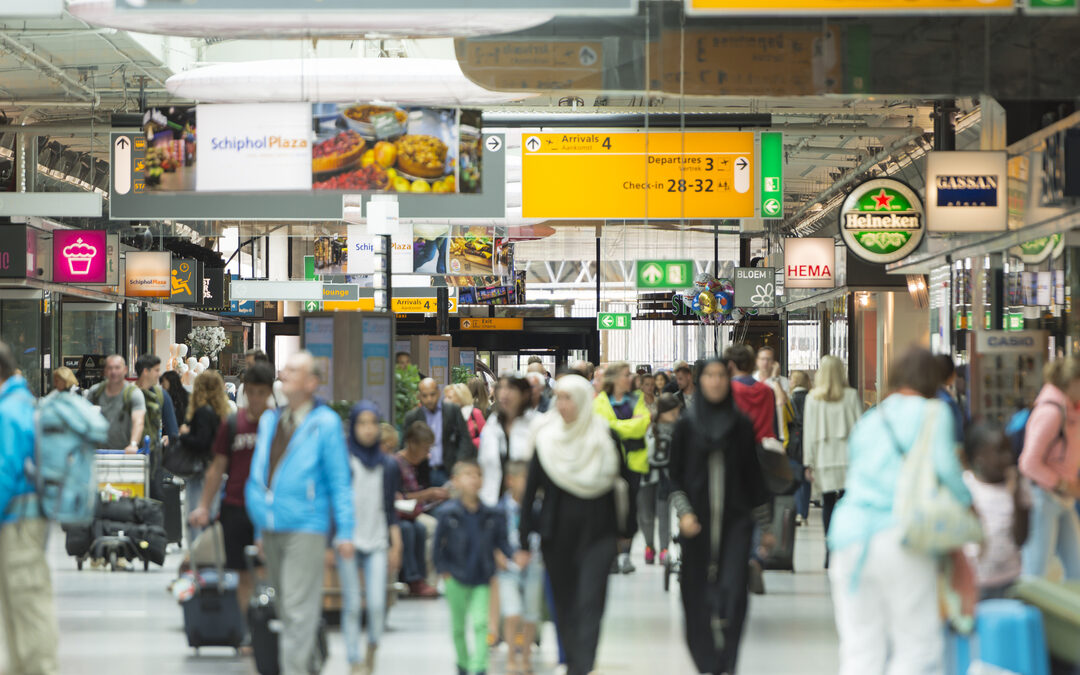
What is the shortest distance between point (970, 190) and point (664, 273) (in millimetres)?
5640

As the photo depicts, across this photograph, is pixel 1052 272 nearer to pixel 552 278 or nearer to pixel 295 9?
pixel 295 9

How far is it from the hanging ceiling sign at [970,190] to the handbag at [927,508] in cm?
800

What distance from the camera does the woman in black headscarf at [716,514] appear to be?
663cm

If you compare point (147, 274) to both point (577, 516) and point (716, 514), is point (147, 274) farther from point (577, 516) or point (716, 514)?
point (716, 514)

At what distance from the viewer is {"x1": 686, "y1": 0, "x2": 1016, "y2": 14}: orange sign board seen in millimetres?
→ 6887

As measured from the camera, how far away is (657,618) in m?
9.15

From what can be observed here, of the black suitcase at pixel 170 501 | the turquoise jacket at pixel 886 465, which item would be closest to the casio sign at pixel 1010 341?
the turquoise jacket at pixel 886 465

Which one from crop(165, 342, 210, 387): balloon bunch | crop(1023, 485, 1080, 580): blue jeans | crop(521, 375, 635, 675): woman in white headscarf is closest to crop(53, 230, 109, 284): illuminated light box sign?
crop(165, 342, 210, 387): balloon bunch

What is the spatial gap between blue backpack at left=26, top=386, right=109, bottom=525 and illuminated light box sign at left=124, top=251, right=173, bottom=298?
17.2 m

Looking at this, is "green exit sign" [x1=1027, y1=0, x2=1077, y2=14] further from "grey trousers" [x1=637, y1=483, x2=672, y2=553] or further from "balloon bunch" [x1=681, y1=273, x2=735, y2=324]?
"balloon bunch" [x1=681, y1=273, x2=735, y2=324]

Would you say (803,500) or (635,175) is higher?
(635,175)

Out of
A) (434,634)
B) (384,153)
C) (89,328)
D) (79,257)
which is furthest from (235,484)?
(89,328)

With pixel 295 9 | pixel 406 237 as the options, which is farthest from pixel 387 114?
pixel 406 237

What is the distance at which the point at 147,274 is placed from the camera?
899 inches
